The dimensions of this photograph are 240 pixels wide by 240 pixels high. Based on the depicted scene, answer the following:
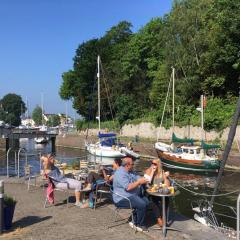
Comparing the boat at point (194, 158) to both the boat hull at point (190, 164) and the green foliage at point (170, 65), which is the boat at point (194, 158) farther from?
the green foliage at point (170, 65)

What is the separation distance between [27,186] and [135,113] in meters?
50.1

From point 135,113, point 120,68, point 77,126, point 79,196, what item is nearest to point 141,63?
point 120,68

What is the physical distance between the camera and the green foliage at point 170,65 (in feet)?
145

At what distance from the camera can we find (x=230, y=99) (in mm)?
46812

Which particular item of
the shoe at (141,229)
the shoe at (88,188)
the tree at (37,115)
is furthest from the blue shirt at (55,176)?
the tree at (37,115)

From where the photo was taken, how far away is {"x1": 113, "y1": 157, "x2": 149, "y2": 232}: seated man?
9.30 m

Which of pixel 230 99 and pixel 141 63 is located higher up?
pixel 141 63

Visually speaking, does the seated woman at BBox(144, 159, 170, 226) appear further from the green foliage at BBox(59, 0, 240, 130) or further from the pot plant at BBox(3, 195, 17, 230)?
the green foliage at BBox(59, 0, 240, 130)

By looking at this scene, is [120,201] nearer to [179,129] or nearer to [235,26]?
[235,26]

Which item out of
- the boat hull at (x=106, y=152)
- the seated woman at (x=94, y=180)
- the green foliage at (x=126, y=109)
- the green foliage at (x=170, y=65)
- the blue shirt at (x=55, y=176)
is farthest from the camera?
the green foliage at (x=126, y=109)

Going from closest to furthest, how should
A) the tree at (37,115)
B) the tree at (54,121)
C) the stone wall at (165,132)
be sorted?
the stone wall at (165,132), the tree at (54,121), the tree at (37,115)

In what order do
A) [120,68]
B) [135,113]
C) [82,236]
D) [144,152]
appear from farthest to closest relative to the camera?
[120,68] → [135,113] → [144,152] → [82,236]

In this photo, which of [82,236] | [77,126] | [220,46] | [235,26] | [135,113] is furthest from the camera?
[77,126]

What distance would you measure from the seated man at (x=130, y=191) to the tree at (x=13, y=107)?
148 m
